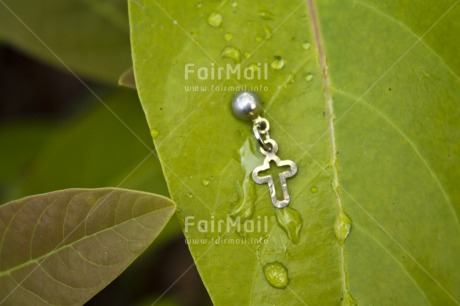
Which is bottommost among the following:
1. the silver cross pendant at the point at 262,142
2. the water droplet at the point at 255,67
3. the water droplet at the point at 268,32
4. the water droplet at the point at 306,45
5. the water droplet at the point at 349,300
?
the water droplet at the point at 349,300

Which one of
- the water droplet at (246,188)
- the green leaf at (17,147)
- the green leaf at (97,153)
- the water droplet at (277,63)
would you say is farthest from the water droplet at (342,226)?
the green leaf at (17,147)

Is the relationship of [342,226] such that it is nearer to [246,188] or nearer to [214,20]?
[246,188]

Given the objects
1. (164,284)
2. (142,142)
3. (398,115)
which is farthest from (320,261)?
(164,284)

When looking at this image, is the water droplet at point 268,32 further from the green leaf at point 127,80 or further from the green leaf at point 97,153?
the green leaf at point 97,153

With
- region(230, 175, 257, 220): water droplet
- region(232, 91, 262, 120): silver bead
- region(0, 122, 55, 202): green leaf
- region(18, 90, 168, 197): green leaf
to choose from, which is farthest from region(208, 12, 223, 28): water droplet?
region(0, 122, 55, 202): green leaf

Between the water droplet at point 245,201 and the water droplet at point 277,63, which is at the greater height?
the water droplet at point 277,63

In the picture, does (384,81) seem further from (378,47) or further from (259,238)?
(259,238)
